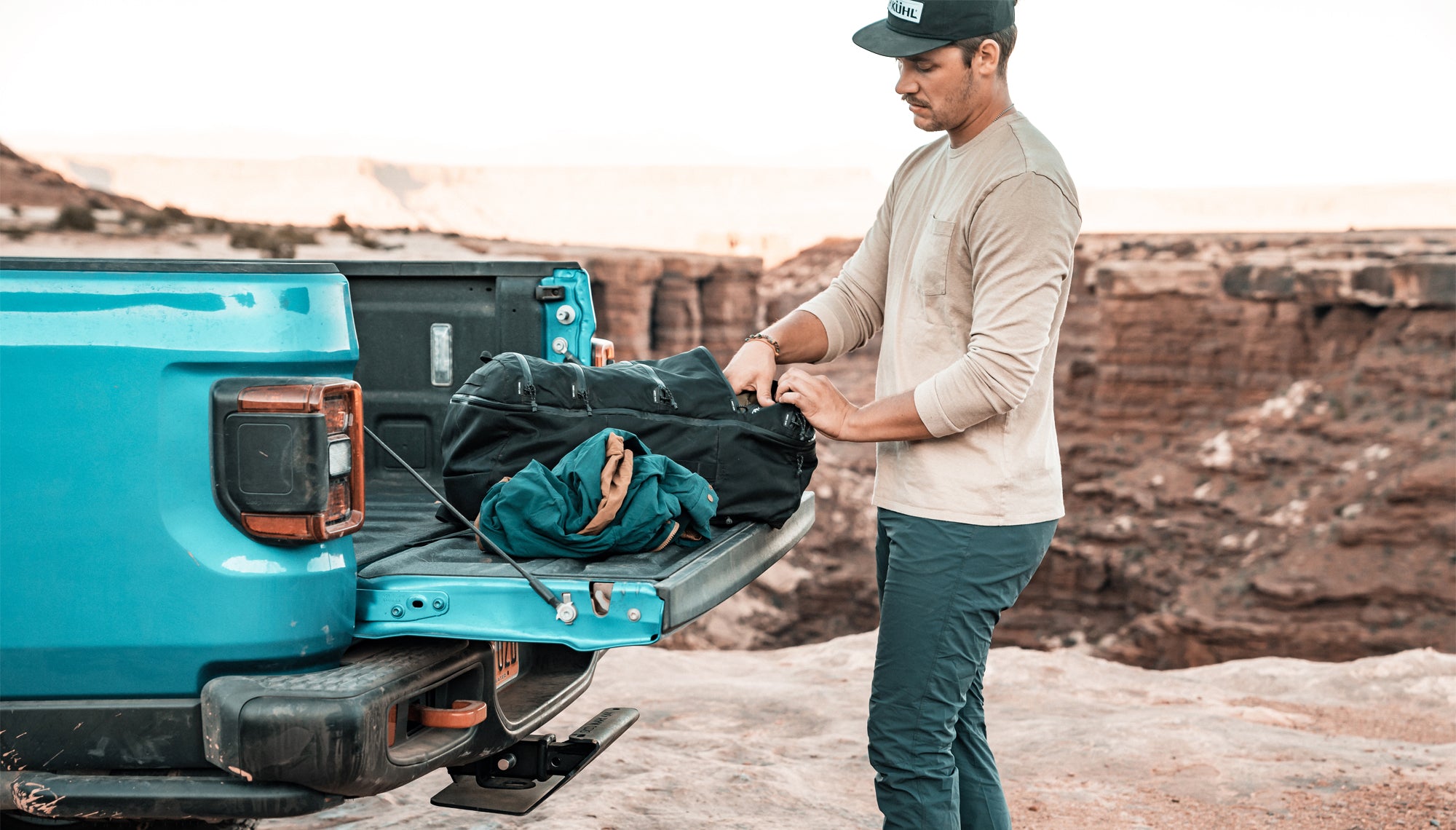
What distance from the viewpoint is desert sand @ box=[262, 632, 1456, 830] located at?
14.9 ft

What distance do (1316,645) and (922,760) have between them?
2353 cm

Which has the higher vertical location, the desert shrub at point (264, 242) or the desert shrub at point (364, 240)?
the desert shrub at point (364, 240)

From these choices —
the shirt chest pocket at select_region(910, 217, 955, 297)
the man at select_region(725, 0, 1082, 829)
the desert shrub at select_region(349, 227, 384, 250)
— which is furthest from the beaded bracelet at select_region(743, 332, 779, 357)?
the desert shrub at select_region(349, 227, 384, 250)

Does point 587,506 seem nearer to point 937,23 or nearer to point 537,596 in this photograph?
point 537,596

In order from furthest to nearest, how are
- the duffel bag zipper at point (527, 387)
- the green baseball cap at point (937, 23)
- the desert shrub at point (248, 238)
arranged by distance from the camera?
the desert shrub at point (248, 238)
the duffel bag zipper at point (527, 387)
the green baseball cap at point (937, 23)

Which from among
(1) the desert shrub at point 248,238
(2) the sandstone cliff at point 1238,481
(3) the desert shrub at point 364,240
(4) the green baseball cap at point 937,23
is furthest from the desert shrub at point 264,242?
(4) the green baseball cap at point 937,23

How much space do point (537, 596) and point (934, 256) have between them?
1.15 m

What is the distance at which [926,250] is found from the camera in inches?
111

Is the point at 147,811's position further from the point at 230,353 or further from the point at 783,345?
the point at 783,345

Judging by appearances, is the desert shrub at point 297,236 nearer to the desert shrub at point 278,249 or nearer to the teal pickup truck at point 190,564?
the desert shrub at point 278,249

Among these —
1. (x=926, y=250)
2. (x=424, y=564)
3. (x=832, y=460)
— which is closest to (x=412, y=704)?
(x=424, y=564)

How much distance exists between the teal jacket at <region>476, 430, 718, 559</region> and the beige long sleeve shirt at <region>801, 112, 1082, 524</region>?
546mm

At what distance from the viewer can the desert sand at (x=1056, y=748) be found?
4539mm

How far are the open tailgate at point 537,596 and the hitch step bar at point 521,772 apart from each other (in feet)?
2.34
